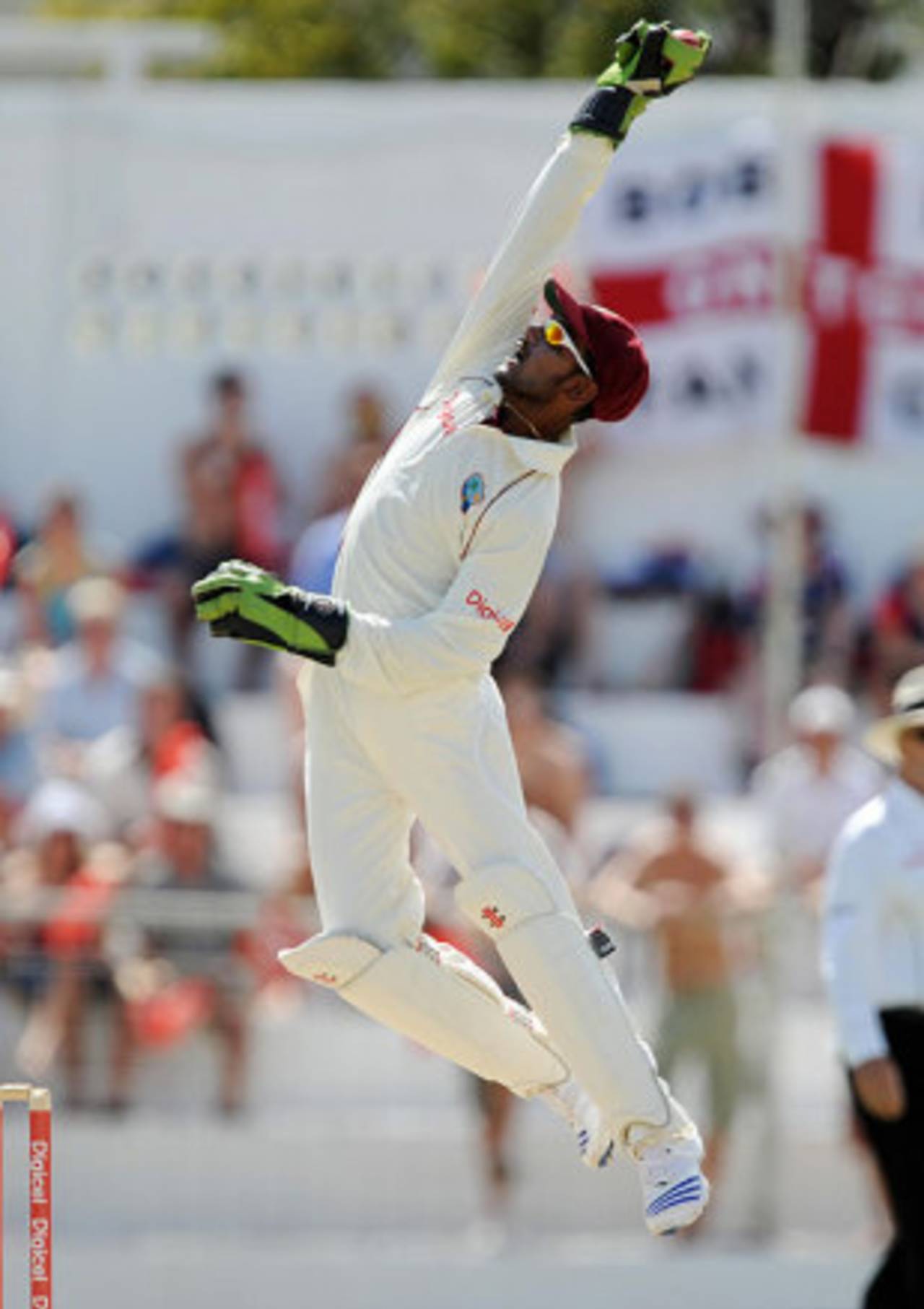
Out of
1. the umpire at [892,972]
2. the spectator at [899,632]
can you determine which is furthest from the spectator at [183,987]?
the spectator at [899,632]

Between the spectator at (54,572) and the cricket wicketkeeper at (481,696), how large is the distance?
18.3ft

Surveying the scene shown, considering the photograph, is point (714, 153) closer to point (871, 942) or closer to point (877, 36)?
point (871, 942)

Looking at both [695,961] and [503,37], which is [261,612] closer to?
[695,961]

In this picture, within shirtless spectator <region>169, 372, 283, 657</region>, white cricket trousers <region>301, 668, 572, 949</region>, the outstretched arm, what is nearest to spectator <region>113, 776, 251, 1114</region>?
shirtless spectator <region>169, 372, 283, 657</region>

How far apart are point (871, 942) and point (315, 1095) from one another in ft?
9.25

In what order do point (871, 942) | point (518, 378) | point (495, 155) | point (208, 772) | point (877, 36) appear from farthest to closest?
1. point (877, 36)
2. point (495, 155)
3. point (208, 772)
4. point (871, 942)
5. point (518, 378)

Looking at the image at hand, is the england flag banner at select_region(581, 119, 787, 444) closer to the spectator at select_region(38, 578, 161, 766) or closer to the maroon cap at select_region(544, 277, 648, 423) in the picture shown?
the spectator at select_region(38, 578, 161, 766)

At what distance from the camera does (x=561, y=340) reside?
5992mm

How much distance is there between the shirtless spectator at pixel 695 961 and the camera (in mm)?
10062

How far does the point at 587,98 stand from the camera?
20.4 feet

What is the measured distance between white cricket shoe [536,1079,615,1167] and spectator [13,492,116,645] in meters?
5.50

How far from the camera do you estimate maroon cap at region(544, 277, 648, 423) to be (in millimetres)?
6027

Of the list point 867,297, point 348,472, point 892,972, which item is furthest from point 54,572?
point 892,972

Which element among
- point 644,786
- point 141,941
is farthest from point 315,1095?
point 644,786
